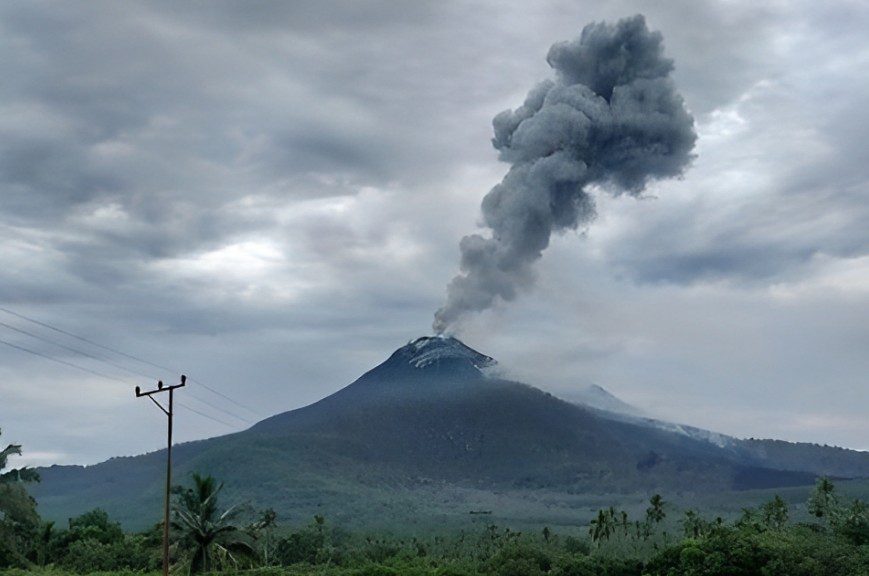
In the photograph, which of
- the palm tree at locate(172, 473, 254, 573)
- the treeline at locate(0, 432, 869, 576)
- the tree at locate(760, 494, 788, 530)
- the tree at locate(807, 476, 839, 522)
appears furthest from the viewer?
the tree at locate(760, 494, 788, 530)

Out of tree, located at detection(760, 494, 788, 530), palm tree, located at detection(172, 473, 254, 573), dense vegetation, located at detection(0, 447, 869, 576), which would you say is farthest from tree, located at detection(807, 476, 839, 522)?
palm tree, located at detection(172, 473, 254, 573)

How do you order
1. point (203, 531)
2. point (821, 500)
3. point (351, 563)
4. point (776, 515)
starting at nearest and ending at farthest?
point (203, 531), point (351, 563), point (821, 500), point (776, 515)

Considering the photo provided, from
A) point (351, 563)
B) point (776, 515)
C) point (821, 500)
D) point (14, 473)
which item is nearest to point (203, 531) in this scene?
point (14, 473)

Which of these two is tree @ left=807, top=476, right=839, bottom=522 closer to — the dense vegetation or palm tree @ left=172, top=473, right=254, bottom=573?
the dense vegetation

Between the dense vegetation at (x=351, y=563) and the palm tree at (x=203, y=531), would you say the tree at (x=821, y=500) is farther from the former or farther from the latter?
the palm tree at (x=203, y=531)

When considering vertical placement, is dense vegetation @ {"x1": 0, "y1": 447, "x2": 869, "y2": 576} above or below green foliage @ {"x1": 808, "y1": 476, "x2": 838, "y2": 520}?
below

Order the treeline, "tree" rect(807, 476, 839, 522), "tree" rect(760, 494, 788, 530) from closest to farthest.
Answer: the treeline, "tree" rect(807, 476, 839, 522), "tree" rect(760, 494, 788, 530)

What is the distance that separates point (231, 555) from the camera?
64812 millimetres

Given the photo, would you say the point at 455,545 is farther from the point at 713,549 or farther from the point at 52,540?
the point at 713,549

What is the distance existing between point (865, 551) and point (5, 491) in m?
55.4

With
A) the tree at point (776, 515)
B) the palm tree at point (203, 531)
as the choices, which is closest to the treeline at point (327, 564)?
the palm tree at point (203, 531)

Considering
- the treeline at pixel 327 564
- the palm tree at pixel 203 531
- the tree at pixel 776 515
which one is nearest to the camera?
the treeline at pixel 327 564

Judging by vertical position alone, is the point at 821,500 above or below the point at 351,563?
above

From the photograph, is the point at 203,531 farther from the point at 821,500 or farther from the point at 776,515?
the point at 776,515
